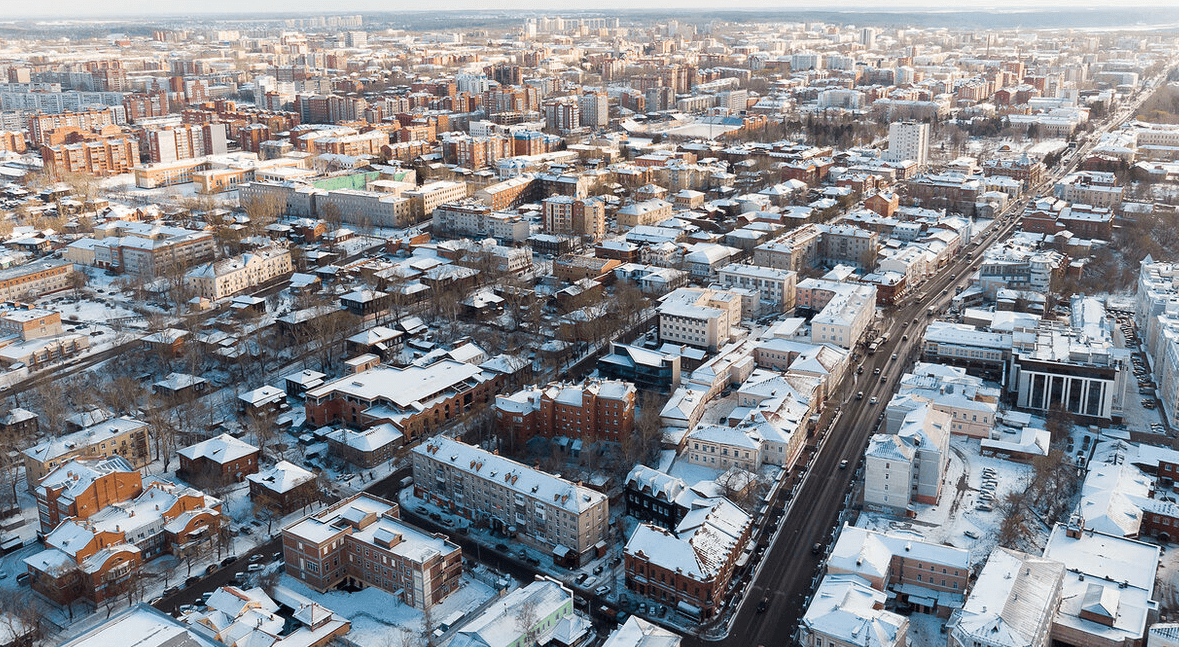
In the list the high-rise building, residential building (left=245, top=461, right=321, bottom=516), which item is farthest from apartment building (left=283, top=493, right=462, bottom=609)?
the high-rise building

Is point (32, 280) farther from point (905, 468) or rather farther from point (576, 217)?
point (905, 468)

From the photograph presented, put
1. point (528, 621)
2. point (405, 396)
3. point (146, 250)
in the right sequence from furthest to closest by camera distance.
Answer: point (146, 250) → point (405, 396) → point (528, 621)

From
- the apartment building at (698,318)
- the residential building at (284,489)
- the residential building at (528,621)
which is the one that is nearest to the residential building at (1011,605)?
the residential building at (528,621)

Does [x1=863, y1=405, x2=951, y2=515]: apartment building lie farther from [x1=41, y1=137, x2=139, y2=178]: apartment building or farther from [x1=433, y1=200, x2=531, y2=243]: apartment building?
[x1=41, y1=137, x2=139, y2=178]: apartment building

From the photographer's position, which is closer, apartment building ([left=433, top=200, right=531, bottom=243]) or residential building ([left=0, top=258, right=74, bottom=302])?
residential building ([left=0, top=258, right=74, bottom=302])

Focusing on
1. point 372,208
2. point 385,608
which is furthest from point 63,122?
point 385,608

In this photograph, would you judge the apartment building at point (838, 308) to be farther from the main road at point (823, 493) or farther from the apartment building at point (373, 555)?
the apartment building at point (373, 555)
